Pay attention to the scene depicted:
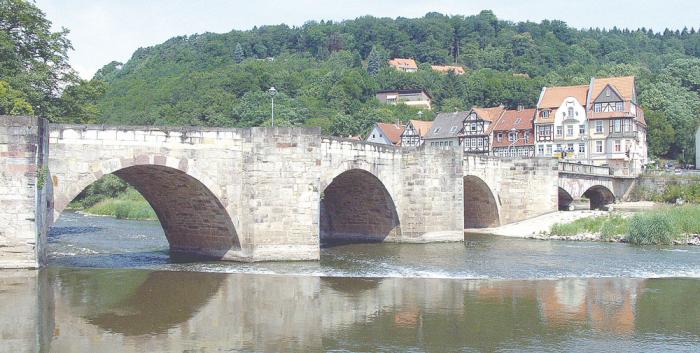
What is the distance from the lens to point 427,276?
75.9ft

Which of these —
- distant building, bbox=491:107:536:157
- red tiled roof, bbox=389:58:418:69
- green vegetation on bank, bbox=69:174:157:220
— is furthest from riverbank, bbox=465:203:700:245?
red tiled roof, bbox=389:58:418:69

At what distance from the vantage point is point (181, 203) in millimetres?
25891

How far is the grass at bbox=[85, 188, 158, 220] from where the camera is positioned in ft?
156

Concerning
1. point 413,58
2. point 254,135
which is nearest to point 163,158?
point 254,135

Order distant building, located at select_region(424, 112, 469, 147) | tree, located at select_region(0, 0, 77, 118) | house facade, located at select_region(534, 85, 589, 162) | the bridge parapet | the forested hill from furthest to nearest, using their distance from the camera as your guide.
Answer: the forested hill
distant building, located at select_region(424, 112, 469, 147)
house facade, located at select_region(534, 85, 589, 162)
the bridge parapet
tree, located at select_region(0, 0, 77, 118)

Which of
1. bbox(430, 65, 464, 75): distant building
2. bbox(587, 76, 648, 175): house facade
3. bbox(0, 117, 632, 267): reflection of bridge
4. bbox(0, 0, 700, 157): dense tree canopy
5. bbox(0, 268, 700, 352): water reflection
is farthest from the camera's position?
bbox(430, 65, 464, 75): distant building

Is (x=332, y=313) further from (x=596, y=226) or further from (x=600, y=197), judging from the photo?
(x=600, y=197)

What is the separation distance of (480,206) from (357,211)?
9960 mm

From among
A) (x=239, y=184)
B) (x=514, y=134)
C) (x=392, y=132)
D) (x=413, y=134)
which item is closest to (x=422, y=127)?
(x=413, y=134)

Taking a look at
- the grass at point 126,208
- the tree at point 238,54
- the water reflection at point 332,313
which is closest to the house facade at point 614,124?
the grass at point 126,208

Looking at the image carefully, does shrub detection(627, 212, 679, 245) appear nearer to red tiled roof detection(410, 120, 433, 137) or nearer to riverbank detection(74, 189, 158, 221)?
riverbank detection(74, 189, 158, 221)

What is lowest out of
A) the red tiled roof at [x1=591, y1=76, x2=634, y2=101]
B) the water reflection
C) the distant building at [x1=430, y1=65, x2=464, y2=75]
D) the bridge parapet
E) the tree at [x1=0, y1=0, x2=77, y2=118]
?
the water reflection

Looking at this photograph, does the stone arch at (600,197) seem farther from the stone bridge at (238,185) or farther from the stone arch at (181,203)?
the stone arch at (181,203)

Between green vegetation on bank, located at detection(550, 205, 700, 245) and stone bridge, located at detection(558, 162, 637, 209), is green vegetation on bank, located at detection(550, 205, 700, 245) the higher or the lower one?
the lower one
